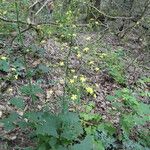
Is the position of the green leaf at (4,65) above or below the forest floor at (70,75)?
above

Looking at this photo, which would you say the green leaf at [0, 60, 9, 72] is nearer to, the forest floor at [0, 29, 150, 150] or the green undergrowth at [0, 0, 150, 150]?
the green undergrowth at [0, 0, 150, 150]

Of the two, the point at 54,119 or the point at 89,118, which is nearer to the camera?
the point at 54,119

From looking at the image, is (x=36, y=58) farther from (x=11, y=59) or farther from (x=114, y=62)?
(x=114, y=62)

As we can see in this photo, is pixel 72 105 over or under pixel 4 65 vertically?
under

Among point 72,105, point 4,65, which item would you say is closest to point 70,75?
point 72,105

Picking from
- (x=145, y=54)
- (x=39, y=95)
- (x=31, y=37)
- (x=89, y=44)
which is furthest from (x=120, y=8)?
(x=39, y=95)

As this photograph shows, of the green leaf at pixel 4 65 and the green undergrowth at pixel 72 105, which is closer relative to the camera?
the green undergrowth at pixel 72 105

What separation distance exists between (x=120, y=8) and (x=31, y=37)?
5.34 m

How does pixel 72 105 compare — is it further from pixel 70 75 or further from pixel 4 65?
pixel 4 65

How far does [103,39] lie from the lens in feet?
30.3

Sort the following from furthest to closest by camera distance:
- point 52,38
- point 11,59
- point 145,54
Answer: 1. point 145,54
2. point 52,38
3. point 11,59

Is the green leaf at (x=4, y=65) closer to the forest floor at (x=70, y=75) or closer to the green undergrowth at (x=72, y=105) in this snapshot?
the green undergrowth at (x=72, y=105)

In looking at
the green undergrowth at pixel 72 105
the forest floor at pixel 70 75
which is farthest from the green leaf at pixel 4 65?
the forest floor at pixel 70 75

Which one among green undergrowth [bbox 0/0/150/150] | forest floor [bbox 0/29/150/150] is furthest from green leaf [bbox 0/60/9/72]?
forest floor [bbox 0/29/150/150]
